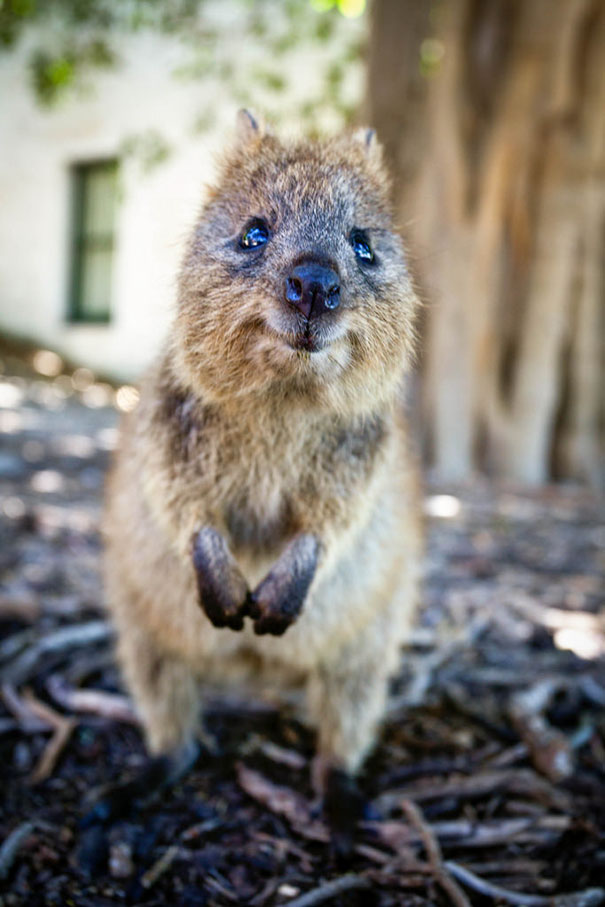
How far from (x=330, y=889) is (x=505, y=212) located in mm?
5828

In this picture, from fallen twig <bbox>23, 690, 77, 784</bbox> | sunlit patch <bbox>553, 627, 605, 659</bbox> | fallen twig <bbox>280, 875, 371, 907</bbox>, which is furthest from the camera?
sunlit patch <bbox>553, 627, 605, 659</bbox>

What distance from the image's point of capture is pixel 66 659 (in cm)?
331

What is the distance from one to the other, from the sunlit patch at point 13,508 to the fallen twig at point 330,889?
3350mm

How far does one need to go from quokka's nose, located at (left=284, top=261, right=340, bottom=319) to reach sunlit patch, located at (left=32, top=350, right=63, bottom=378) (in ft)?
38.9

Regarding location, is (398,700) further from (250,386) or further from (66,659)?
(250,386)

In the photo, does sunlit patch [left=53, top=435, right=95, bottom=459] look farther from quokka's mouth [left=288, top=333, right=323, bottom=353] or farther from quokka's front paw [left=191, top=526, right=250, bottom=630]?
quokka's mouth [left=288, top=333, right=323, bottom=353]

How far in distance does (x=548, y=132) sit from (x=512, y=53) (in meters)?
0.68

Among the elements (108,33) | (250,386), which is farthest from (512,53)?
(108,33)

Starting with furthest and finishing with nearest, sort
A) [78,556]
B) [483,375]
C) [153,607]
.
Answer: [483,375], [78,556], [153,607]

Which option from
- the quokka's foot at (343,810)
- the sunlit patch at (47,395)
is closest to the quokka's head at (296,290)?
the quokka's foot at (343,810)

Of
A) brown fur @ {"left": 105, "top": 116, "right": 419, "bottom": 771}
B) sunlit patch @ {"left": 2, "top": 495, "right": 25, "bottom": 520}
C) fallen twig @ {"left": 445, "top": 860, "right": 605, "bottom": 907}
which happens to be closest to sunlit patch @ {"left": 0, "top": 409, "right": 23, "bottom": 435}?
sunlit patch @ {"left": 2, "top": 495, "right": 25, "bottom": 520}

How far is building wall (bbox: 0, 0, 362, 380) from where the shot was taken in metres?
12.2

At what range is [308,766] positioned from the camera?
2797 millimetres

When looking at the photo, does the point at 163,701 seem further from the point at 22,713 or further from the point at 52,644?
the point at 52,644
